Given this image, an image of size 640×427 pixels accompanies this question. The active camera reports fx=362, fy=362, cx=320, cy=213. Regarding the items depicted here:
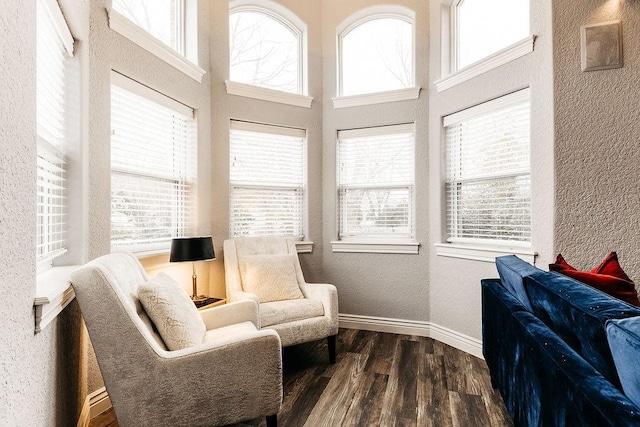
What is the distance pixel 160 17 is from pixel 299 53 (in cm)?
148

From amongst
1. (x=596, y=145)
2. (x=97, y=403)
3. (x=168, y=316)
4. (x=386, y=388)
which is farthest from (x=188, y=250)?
(x=596, y=145)

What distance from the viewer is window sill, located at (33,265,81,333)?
1.25 metres

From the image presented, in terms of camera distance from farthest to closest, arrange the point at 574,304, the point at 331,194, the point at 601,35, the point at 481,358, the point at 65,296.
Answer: the point at 331,194 → the point at 481,358 → the point at 601,35 → the point at 65,296 → the point at 574,304

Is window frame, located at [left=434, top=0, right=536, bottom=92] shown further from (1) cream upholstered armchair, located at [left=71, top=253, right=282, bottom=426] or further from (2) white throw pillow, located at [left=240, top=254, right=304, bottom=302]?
(1) cream upholstered armchair, located at [left=71, top=253, right=282, bottom=426]

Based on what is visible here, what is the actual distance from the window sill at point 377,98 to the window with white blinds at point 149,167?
1.58 meters

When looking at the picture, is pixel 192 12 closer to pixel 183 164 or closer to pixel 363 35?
pixel 183 164

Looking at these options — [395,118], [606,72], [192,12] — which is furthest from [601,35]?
[192,12]

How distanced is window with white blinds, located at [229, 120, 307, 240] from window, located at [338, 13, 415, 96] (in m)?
0.86

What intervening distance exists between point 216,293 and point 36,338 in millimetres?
2126

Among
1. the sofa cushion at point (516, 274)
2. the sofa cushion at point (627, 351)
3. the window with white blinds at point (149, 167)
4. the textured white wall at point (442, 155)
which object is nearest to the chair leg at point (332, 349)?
the textured white wall at point (442, 155)

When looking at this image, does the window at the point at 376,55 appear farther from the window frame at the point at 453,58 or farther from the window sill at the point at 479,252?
the window sill at the point at 479,252

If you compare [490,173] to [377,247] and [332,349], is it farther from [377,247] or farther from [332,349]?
[332,349]

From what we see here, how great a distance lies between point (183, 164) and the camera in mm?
3178

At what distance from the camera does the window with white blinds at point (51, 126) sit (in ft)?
5.43
